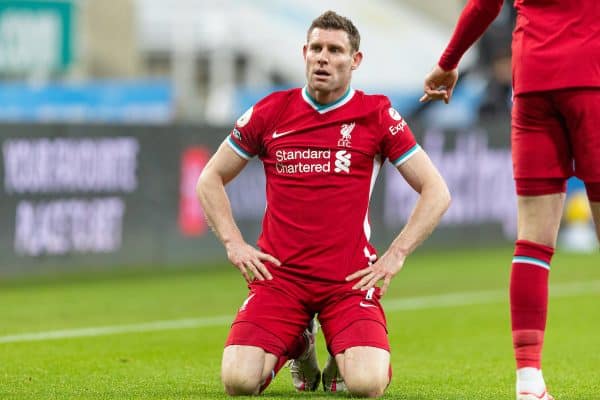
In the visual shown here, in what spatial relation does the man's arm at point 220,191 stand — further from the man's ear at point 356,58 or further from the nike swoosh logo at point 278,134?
the man's ear at point 356,58

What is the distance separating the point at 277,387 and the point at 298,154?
1159 millimetres

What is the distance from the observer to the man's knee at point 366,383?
252 inches

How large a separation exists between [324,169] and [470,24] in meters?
1.11

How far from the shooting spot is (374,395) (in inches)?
254

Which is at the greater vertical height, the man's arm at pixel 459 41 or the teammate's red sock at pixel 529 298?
the man's arm at pixel 459 41

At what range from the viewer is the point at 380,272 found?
21.7 ft

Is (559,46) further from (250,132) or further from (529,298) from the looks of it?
(250,132)

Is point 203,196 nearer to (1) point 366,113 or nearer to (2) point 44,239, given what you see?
(1) point 366,113

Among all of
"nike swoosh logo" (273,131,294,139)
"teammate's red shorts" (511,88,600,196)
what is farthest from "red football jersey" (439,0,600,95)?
"nike swoosh logo" (273,131,294,139)

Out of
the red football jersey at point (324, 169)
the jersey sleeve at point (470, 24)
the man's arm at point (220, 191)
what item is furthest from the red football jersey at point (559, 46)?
the man's arm at point (220, 191)

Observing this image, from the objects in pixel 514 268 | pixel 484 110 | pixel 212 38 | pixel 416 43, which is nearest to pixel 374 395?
pixel 514 268

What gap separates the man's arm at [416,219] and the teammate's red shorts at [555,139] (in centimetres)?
81

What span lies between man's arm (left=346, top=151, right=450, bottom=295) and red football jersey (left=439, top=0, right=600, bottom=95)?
0.95m

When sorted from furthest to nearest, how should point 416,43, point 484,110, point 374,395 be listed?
point 416,43 → point 484,110 → point 374,395
